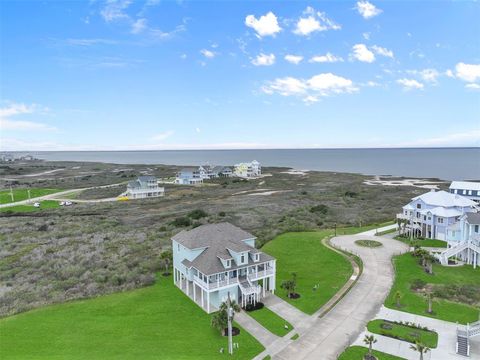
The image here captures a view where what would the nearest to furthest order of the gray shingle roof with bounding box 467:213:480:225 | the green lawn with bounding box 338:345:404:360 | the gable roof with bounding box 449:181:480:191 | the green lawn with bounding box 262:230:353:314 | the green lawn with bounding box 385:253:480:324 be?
the green lawn with bounding box 338:345:404:360 < the green lawn with bounding box 385:253:480:324 < the green lawn with bounding box 262:230:353:314 < the gray shingle roof with bounding box 467:213:480:225 < the gable roof with bounding box 449:181:480:191

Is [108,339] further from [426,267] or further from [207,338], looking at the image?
[426,267]

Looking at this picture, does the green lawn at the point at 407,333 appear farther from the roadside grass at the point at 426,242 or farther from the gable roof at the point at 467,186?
the gable roof at the point at 467,186

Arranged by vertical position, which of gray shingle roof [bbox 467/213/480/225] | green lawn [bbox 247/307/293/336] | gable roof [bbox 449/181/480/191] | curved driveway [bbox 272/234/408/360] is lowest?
green lawn [bbox 247/307/293/336]

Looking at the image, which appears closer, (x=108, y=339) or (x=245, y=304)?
(x=108, y=339)

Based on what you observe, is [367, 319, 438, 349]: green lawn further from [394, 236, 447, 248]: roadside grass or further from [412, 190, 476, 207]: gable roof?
[412, 190, 476, 207]: gable roof

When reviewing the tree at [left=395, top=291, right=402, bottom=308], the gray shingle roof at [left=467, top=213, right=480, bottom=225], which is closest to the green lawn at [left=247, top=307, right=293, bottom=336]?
the tree at [left=395, top=291, right=402, bottom=308]

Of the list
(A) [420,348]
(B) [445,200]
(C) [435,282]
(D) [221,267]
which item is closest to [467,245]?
(C) [435,282]

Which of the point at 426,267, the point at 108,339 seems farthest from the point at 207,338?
the point at 426,267
